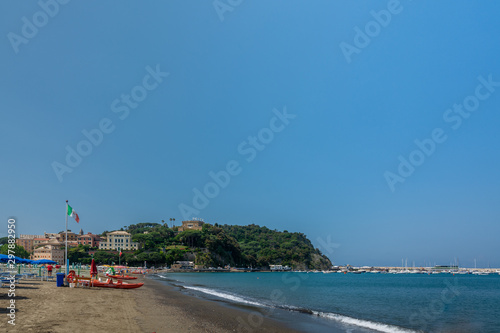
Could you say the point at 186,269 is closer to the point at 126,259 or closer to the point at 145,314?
the point at 126,259

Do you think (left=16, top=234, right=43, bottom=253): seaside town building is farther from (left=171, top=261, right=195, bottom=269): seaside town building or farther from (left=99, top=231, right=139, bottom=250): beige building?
(left=171, top=261, right=195, bottom=269): seaside town building

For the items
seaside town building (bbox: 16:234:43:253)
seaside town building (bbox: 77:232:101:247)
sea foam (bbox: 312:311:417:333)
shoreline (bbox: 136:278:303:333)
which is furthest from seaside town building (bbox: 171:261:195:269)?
sea foam (bbox: 312:311:417:333)

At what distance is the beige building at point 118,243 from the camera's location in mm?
147825

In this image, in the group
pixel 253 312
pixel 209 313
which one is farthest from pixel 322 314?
pixel 209 313

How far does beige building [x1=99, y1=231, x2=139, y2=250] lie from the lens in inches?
5820

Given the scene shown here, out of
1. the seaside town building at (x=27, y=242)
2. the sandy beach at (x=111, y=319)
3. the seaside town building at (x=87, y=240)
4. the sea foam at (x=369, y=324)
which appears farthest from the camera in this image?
the seaside town building at (x=87, y=240)

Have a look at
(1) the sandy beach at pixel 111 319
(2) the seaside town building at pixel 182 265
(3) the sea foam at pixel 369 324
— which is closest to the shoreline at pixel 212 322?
(1) the sandy beach at pixel 111 319

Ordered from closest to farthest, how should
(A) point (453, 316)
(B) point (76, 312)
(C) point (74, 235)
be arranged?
(B) point (76, 312), (A) point (453, 316), (C) point (74, 235)

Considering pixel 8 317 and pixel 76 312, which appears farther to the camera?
pixel 76 312

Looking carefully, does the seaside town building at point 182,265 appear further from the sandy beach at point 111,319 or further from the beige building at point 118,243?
the sandy beach at point 111,319

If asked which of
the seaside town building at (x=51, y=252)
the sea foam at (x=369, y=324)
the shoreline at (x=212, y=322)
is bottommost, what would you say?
the seaside town building at (x=51, y=252)

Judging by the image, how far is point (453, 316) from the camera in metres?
23.2

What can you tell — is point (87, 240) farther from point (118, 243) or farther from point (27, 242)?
point (27, 242)

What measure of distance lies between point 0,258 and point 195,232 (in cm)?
14170
